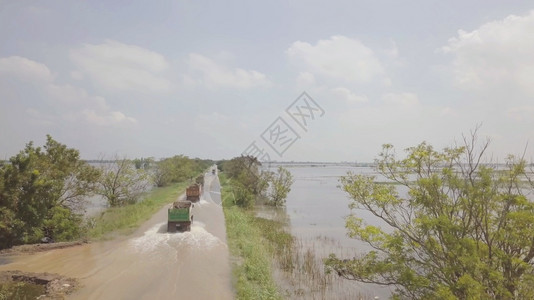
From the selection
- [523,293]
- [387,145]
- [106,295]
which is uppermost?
[387,145]

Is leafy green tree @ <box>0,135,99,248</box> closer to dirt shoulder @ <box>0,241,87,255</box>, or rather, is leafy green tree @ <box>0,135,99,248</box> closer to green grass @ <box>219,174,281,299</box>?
dirt shoulder @ <box>0,241,87,255</box>

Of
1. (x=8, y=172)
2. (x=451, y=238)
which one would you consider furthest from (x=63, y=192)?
(x=451, y=238)

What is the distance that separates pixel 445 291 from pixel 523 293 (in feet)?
5.62

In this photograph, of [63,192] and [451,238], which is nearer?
[451,238]

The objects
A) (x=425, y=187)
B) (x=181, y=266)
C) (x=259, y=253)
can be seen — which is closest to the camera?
(x=425, y=187)

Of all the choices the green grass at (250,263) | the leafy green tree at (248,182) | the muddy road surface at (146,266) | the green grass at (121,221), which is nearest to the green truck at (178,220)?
the muddy road surface at (146,266)

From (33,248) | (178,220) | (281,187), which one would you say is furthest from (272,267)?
(281,187)

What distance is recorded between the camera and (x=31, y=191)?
14859 mm

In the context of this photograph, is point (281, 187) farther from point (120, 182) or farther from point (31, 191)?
point (31, 191)

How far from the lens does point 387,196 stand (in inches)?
374

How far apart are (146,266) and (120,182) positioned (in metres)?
20.1

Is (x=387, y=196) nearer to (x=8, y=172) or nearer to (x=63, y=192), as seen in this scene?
(x=8, y=172)

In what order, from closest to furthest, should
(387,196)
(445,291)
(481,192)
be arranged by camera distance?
(445,291)
(481,192)
(387,196)

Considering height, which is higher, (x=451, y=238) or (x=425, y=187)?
(x=425, y=187)
